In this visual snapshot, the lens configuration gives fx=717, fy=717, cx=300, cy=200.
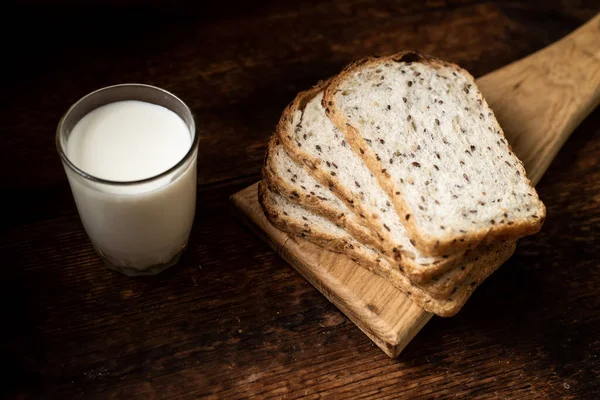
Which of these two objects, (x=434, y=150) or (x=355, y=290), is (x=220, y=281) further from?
(x=434, y=150)

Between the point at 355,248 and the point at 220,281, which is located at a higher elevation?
the point at 355,248

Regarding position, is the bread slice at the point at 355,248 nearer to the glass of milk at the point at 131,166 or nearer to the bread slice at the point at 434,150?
the bread slice at the point at 434,150

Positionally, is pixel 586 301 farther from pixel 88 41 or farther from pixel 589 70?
pixel 88 41

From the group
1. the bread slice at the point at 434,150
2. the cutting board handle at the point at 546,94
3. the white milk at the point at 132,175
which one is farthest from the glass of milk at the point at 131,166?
the cutting board handle at the point at 546,94

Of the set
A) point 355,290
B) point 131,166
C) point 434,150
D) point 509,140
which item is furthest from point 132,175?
point 509,140

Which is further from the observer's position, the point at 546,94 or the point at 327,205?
the point at 546,94

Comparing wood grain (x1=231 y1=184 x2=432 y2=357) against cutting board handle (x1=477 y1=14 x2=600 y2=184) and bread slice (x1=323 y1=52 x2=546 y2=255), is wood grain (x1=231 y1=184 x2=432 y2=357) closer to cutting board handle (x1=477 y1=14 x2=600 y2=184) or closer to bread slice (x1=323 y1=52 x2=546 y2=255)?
bread slice (x1=323 y1=52 x2=546 y2=255)

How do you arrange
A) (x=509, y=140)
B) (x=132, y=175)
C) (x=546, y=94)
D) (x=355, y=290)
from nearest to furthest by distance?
(x=132, y=175) → (x=355, y=290) → (x=509, y=140) → (x=546, y=94)
